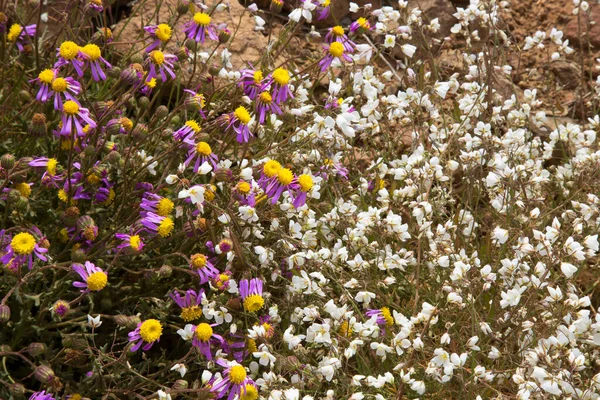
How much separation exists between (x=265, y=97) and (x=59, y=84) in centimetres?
80

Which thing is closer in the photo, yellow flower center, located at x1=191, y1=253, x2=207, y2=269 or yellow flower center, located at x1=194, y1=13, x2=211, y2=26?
yellow flower center, located at x1=191, y1=253, x2=207, y2=269

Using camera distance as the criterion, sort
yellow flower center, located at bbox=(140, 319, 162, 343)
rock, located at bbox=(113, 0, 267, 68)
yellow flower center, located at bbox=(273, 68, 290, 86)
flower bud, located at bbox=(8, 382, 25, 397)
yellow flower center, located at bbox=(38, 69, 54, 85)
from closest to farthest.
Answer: flower bud, located at bbox=(8, 382, 25, 397) → yellow flower center, located at bbox=(140, 319, 162, 343) → yellow flower center, located at bbox=(38, 69, 54, 85) → yellow flower center, located at bbox=(273, 68, 290, 86) → rock, located at bbox=(113, 0, 267, 68)

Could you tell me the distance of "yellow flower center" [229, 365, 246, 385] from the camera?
2.75m

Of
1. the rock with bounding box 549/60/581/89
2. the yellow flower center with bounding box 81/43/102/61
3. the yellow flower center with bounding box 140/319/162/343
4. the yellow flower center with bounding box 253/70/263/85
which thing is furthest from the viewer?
the rock with bounding box 549/60/581/89

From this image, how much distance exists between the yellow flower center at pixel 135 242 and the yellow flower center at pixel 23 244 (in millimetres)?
334

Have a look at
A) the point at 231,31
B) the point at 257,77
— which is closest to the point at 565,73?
the point at 231,31

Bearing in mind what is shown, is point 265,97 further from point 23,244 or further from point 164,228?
point 23,244

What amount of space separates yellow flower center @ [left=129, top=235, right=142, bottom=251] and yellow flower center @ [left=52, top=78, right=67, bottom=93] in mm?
616

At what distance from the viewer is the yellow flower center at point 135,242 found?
281 cm

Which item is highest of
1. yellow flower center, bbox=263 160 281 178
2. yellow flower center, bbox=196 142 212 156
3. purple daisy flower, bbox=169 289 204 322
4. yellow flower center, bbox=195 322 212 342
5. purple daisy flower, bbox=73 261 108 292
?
A: yellow flower center, bbox=196 142 212 156

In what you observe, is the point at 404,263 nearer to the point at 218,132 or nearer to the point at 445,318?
the point at 445,318

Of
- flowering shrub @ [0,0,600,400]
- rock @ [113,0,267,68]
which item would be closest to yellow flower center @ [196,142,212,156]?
flowering shrub @ [0,0,600,400]

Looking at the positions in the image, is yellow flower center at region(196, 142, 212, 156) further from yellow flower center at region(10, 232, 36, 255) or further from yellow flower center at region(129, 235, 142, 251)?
yellow flower center at region(10, 232, 36, 255)

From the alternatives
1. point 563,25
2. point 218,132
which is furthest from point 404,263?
→ point 563,25
